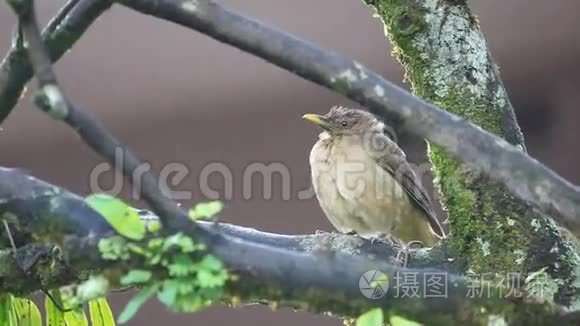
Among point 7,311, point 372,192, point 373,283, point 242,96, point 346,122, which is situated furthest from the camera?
point 242,96

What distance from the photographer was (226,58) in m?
4.93

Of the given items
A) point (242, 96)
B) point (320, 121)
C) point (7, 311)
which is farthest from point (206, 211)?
point (242, 96)

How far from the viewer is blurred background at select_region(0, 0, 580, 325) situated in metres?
4.83

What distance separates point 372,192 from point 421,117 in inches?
80.0

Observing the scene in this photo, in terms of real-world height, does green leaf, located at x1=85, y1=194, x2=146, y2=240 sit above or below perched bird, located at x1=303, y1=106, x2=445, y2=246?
below

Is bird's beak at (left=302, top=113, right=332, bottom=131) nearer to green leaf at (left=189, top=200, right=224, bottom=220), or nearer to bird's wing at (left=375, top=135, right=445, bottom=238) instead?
bird's wing at (left=375, top=135, right=445, bottom=238)

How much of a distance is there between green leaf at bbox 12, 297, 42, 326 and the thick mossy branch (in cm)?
94

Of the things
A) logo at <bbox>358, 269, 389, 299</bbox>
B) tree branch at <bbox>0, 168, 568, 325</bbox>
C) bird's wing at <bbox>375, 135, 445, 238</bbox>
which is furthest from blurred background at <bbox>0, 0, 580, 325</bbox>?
logo at <bbox>358, 269, 389, 299</bbox>

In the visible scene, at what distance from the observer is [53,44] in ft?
6.48

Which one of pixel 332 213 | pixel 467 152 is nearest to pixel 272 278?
pixel 467 152

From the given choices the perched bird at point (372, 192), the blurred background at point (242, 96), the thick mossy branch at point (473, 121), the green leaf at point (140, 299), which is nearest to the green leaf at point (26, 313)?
the thick mossy branch at point (473, 121)

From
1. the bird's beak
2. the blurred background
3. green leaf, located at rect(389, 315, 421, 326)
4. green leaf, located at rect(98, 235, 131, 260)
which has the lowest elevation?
green leaf, located at rect(389, 315, 421, 326)

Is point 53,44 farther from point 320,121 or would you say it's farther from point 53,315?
point 320,121

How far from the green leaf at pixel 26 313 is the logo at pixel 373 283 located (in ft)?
3.82
